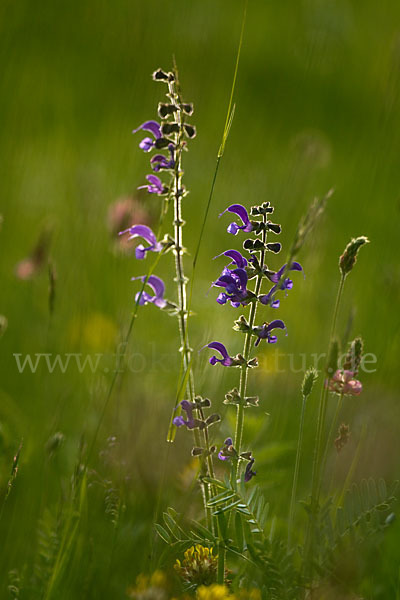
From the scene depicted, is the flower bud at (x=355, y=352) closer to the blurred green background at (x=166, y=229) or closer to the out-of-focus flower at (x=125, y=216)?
the blurred green background at (x=166, y=229)

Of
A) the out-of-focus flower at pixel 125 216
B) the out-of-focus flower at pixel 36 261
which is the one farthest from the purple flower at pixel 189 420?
the out-of-focus flower at pixel 36 261

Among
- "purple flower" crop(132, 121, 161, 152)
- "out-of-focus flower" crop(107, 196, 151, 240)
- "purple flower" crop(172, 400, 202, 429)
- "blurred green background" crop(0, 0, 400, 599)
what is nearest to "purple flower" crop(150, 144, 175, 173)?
"purple flower" crop(132, 121, 161, 152)

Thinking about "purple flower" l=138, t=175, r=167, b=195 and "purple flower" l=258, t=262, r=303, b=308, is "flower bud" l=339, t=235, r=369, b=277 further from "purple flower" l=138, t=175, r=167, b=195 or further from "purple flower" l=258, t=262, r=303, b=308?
"purple flower" l=138, t=175, r=167, b=195

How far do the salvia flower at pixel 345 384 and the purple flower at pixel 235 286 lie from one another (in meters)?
0.25

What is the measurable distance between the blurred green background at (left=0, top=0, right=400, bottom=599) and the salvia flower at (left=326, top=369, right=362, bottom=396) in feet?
0.37

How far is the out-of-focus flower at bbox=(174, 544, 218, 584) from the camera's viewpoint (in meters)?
1.19

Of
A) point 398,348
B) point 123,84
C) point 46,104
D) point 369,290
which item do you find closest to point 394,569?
point 398,348

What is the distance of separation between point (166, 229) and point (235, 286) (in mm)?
2052

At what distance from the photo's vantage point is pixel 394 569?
1.40 metres

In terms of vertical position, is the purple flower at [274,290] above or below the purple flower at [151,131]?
below

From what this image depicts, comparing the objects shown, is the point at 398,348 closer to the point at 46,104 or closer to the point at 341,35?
the point at 341,35

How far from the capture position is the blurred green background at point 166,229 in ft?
5.41

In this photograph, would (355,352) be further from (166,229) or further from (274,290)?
(166,229)

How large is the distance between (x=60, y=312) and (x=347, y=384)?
2090 mm
